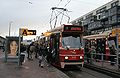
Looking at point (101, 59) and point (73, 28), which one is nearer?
point (73, 28)

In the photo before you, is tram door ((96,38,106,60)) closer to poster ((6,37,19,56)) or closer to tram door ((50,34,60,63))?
tram door ((50,34,60,63))

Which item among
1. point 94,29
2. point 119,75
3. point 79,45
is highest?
point 94,29

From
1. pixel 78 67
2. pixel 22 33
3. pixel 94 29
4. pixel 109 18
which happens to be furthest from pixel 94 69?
pixel 94 29

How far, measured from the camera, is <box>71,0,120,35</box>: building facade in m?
87.4

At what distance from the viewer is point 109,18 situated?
94000 millimetres

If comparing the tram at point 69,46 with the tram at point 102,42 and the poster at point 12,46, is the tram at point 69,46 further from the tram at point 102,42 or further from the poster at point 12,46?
the tram at point 102,42

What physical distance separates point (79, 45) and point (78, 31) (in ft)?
3.46

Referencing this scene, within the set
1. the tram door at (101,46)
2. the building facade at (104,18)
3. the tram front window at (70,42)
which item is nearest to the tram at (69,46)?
the tram front window at (70,42)

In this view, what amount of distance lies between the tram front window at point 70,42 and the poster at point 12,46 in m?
5.40

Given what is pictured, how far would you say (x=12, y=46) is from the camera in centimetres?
2425

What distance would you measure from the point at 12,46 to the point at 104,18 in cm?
7666

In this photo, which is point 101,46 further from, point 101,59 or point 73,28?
point 73,28

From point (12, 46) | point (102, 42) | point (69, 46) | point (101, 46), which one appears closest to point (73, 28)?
point (69, 46)

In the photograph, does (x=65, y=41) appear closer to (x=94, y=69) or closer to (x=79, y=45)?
(x=79, y=45)
